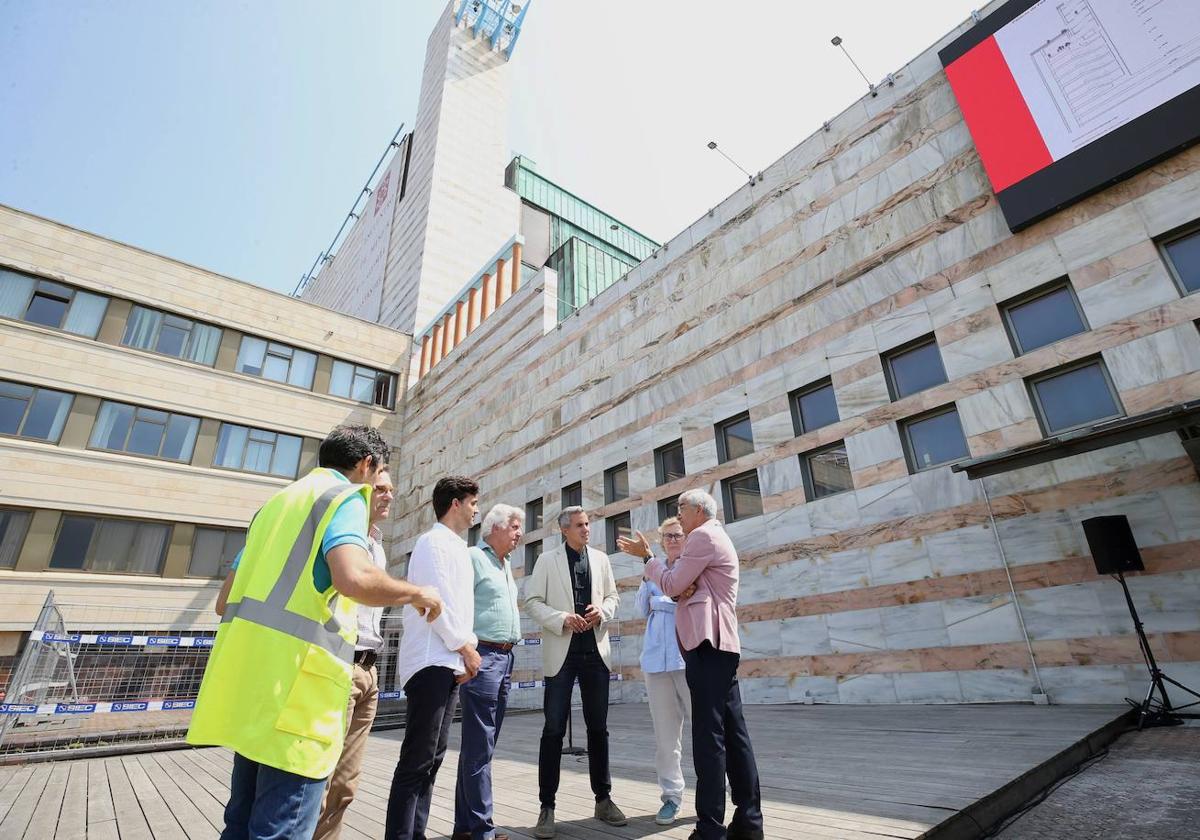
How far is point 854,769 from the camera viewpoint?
15.8 feet

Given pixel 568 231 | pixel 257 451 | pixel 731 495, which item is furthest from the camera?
pixel 568 231

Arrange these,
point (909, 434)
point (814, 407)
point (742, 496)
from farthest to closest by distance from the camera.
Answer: point (742, 496)
point (814, 407)
point (909, 434)

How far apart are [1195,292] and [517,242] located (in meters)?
21.0

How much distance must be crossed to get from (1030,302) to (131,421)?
25193 mm

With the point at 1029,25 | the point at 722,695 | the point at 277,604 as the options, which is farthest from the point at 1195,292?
the point at 277,604

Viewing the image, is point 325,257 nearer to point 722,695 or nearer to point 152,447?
point 152,447

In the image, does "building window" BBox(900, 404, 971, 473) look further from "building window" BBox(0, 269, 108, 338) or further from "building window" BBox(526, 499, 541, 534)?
"building window" BBox(0, 269, 108, 338)

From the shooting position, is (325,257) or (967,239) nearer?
(967,239)

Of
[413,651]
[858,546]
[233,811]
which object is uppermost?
[858,546]

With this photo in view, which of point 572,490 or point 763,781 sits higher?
point 572,490

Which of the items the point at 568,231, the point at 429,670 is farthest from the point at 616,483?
the point at 568,231

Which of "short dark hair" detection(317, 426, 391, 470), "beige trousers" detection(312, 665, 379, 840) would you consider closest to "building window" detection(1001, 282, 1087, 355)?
"short dark hair" detection(317, 426, 391, 470)

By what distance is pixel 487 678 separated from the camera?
3.57m

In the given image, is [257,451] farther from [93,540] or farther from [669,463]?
[669,463]
